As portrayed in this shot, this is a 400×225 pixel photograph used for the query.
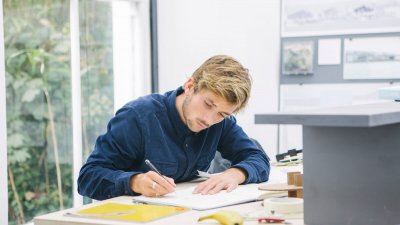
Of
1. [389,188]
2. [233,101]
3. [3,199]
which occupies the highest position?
[233,101]

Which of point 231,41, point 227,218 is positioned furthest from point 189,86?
point 231,41

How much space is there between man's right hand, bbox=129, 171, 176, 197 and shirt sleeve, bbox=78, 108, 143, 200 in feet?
0.49

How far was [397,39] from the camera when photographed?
395cm

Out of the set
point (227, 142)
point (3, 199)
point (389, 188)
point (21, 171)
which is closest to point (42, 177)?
point (21, 171)

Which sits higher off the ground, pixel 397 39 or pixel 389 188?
pixel 397 39

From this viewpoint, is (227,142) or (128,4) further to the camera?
(128,4)

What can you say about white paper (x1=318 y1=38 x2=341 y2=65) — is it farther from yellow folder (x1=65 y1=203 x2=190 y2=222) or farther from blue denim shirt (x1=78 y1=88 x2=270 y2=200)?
yellow folder (x1=65 y1=203 x2=190 y2=222)

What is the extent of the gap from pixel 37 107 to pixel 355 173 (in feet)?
8.79

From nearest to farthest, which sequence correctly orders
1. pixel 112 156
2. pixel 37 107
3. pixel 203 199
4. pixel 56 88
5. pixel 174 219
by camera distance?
1. pixel 174 219
2. pixel 203 199
3. pixel 112 156
4. pixel 37 107
5. pixel 56 88

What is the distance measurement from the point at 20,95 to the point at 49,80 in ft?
0.81

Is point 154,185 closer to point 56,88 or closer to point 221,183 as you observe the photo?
point 221,183

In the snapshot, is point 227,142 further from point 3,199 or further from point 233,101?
point 3,199

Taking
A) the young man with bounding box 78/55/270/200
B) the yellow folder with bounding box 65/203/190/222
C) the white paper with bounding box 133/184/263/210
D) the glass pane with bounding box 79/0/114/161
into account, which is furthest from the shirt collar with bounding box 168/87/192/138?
the glass pane with bounding box 79/0/114/161

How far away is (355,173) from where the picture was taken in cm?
140
